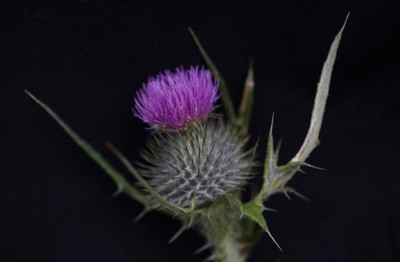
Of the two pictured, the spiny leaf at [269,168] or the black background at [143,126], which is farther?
the black background at [143,126]

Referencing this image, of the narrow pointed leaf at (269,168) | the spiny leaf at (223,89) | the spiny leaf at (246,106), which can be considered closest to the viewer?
the narrow pointed leaf at (269,168)

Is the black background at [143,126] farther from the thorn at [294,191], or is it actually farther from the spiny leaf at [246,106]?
the spiny leaf at [246,106]

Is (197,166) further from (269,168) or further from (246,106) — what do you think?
(246,106)

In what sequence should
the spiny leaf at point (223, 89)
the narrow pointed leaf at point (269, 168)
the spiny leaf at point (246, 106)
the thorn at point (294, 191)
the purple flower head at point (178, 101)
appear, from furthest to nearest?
the spiny leaf at point (246, 106) < the spiny leaf at point (223, 89) < the thorn at point (294, 191) < the purple flower head at point (178, 101) < the narrow pointed leaf at point (269, 168)

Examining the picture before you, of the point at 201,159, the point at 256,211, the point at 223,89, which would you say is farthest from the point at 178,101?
the point at 256,211

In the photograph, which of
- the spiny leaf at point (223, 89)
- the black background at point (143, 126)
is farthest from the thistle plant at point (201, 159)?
the black background at point (143, 126)
